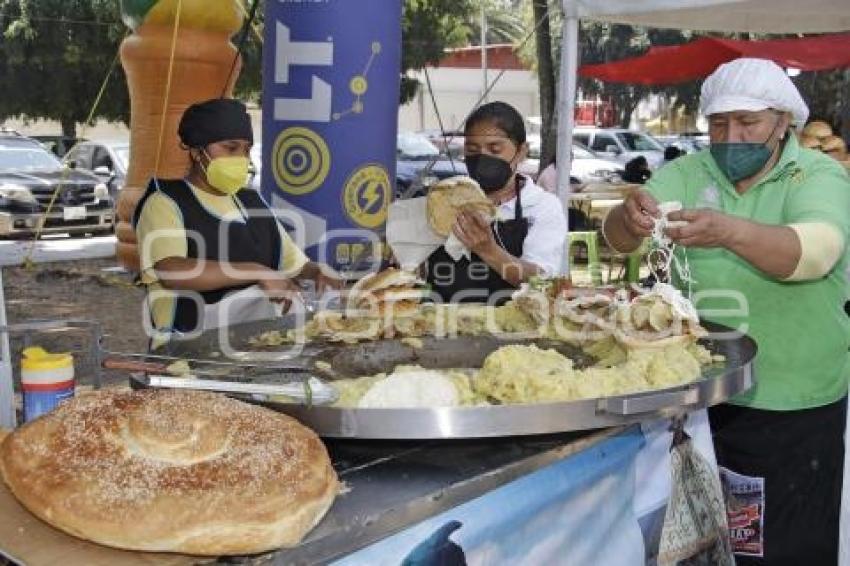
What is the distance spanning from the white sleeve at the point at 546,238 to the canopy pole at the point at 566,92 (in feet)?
6.52

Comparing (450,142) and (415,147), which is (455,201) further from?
(415,147)

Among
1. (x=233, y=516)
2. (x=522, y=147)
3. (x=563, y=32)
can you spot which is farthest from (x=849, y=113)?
A: (x=233, y=516)

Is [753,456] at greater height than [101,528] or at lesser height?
lesser

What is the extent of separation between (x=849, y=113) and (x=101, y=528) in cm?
1071

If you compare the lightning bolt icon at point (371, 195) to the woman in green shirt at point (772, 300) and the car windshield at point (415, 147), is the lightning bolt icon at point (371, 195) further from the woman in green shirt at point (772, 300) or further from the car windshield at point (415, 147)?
the car windshield at point (415, 147)

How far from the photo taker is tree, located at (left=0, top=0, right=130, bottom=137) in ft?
58.6

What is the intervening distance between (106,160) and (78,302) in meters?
5.86

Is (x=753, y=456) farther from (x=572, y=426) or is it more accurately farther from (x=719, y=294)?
(x=572, y=426)

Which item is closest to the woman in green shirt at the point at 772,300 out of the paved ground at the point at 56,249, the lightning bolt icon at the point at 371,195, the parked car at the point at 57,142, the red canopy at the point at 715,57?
the lightning bolt icon at the point at 371,195

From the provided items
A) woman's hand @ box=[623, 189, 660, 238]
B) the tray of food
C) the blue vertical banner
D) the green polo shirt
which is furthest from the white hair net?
the blue vertical banner

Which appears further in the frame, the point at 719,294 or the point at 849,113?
the point at 849,113

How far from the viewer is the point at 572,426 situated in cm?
157

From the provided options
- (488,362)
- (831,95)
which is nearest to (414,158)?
(831,95)

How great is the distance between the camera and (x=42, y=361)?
1.76 m
